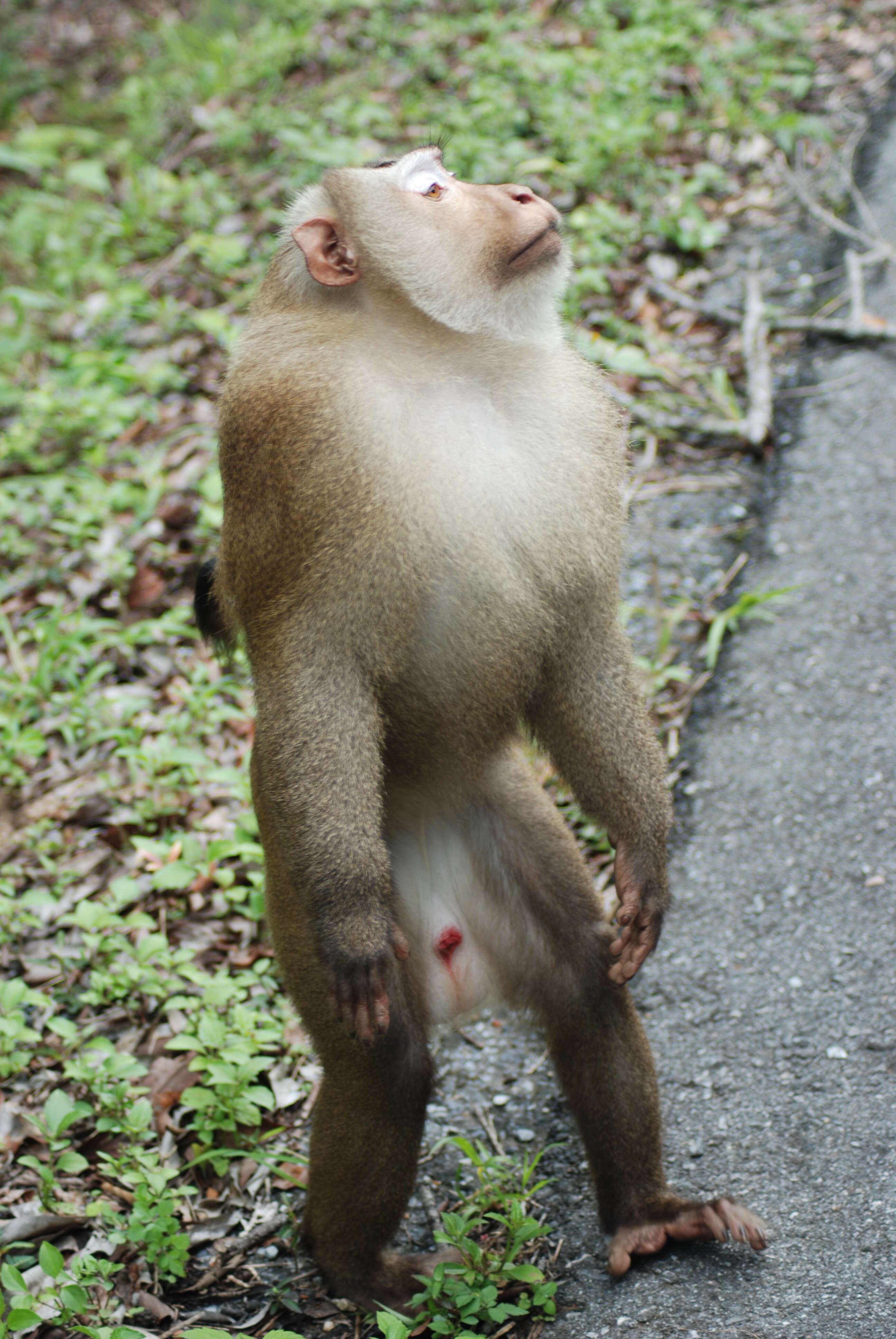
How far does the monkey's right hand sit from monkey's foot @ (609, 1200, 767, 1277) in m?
0.78

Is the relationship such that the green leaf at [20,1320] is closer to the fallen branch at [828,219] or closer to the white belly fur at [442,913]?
the white belly fur at [442,913]

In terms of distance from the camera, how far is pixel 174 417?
18.8ft

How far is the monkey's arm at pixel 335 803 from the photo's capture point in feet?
8.04

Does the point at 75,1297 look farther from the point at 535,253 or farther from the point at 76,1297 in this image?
the point at 535,253

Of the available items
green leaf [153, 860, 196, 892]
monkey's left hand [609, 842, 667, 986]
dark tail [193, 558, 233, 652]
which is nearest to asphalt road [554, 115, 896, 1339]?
monkey's left hand [609, 842, 667, 986]

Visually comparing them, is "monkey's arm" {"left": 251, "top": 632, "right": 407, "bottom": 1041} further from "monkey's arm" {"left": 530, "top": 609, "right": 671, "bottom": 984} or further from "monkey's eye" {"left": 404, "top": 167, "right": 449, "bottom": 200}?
"monkey's eye" {"left": 404, "top": 167, "right": 449, "bottom": 200}

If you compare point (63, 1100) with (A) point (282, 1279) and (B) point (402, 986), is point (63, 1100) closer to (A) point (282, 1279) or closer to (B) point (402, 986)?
(A) point (282, 1279)

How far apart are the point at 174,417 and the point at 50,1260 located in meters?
3.99

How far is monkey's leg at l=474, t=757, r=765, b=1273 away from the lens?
278 cm

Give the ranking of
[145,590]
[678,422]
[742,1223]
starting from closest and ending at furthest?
1. [742,1223]
2. [145,590]
3. [678,422]

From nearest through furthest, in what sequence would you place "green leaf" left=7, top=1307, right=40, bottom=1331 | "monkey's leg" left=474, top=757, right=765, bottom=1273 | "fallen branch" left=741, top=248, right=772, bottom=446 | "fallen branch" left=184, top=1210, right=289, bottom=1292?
"green leaf" left=7, top=1307, right=40, bottom=1331 → "monkey's leg" left=474, top=757, right=765, bottom=1273 → "fallen branch" left=184, top=1210, right=289, bottom=1292 → "fallen branch" left=741, top=248, right=772, bottom=446

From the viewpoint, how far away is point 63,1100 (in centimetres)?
309

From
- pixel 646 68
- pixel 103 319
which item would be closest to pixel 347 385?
pixel 103 319

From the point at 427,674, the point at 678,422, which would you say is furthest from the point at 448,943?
the point at 678,422
